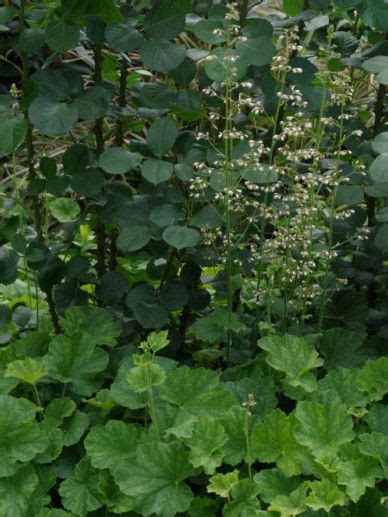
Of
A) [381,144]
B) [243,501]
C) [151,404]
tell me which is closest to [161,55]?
[381,144]

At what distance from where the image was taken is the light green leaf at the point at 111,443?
6.49 ft

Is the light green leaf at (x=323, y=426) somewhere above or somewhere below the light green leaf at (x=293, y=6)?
below

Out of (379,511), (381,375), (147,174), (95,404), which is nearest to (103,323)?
(95,404)

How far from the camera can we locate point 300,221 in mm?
2205

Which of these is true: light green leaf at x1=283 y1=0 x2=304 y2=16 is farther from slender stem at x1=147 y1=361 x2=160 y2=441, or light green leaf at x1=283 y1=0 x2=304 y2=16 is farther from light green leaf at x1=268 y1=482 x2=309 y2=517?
light green leaf at x1=268 y1=482 x2=309 y2=517

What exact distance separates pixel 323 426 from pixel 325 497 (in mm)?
212

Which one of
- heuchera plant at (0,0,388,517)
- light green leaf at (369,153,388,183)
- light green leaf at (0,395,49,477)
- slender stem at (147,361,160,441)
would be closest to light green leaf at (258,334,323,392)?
heuchera plant at (0,0,388,517)

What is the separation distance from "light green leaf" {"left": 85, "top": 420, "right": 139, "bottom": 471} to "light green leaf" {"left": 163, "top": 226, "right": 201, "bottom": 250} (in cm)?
44

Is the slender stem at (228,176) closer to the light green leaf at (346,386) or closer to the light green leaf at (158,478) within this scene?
the light green leaf at (346,386)

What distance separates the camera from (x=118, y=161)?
2.19 m

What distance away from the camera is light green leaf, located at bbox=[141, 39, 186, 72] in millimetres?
2119

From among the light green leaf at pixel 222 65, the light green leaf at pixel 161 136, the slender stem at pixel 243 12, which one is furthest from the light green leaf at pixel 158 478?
the slender stem at pixel 243 12

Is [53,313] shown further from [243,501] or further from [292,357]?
[243,501]

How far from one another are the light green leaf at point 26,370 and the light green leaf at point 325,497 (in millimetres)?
718
